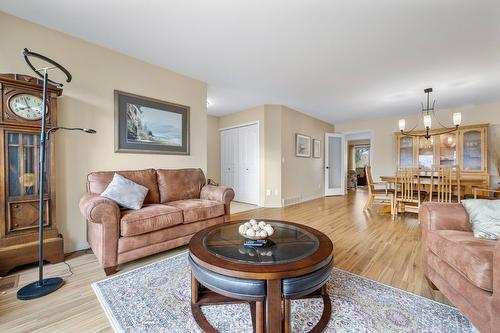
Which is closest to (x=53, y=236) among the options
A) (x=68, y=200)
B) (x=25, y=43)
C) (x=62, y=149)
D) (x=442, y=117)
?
(x=68, y=200)

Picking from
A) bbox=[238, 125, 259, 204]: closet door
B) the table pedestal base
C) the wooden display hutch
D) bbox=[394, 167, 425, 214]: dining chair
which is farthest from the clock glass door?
the wooden display hutch

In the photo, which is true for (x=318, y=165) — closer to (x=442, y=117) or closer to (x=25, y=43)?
(x=442, y=117)

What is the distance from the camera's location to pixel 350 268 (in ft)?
6.42

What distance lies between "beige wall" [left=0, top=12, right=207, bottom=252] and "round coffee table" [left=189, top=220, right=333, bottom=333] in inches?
71.9

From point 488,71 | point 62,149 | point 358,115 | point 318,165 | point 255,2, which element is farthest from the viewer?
point 318,165

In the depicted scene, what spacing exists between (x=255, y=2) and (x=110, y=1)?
123 cm

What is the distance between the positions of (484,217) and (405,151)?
4453mm

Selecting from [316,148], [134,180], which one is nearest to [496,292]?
[134,180]

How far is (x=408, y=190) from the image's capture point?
373 cm

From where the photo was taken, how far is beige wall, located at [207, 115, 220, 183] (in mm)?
5625

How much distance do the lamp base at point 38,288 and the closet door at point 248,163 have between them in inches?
144

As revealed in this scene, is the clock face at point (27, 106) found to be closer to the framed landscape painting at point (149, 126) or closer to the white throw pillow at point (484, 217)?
the framed landscape painting at point (149, 126)

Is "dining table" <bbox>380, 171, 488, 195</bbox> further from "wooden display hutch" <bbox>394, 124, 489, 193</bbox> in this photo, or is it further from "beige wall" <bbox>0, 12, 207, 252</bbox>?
"beige wall" <bbox>0, 12, 207, 252</bbox>

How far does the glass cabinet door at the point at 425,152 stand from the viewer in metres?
4.90
